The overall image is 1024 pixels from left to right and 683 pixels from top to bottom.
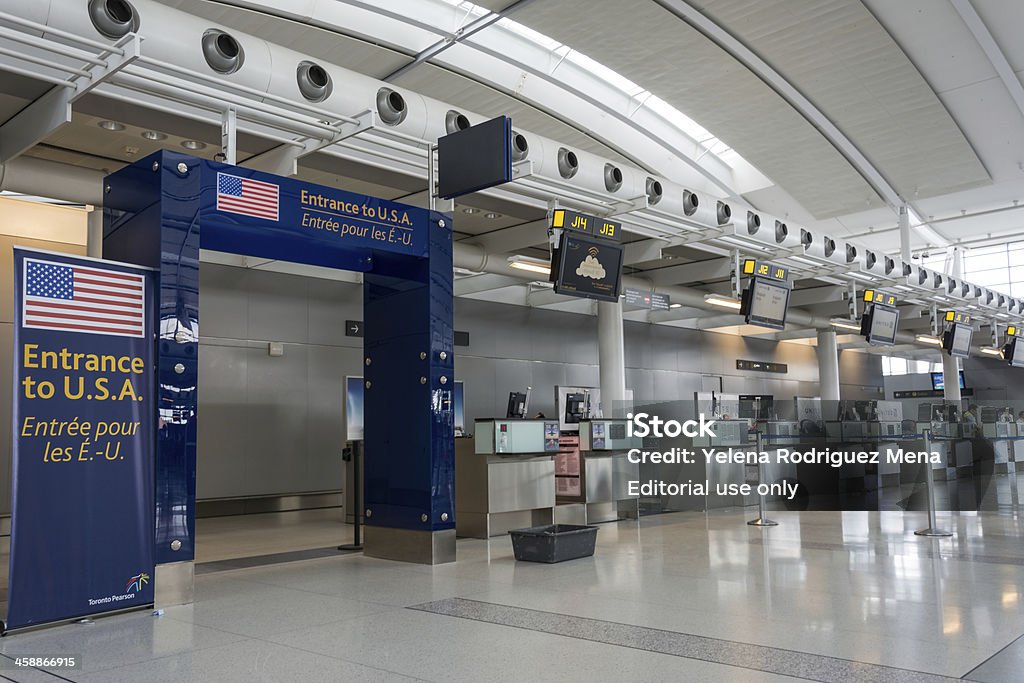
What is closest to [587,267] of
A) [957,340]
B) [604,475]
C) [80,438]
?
[604,475]

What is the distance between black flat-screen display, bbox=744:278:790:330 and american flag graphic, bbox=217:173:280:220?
7.63 meters

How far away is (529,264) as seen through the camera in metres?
12.8

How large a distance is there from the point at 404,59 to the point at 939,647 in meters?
11.2

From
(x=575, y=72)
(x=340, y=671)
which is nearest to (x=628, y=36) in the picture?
(x=575, y=72)

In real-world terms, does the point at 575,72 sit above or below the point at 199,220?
above

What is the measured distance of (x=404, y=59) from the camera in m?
12.8

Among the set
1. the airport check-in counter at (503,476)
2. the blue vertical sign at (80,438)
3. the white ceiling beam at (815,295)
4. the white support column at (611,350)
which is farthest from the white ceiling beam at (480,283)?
the blue vertical sign at (80,438)

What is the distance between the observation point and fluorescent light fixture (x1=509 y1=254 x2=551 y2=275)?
12.6 meters

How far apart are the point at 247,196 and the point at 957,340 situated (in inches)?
661

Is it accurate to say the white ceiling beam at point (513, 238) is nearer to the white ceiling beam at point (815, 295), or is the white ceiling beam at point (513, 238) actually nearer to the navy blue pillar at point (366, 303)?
the navy blue pillar at point (366, 303)

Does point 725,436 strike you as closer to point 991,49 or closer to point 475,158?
point 475,158

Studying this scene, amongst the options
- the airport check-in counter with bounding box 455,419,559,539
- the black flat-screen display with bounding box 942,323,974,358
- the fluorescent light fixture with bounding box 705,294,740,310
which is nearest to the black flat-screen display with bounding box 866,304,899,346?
the fluorescent light fixture with bounding box 705,294,740,310

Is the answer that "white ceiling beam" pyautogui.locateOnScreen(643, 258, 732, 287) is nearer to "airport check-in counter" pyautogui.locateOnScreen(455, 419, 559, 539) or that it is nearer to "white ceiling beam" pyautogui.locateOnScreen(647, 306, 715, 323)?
"white ceiling beam" pyautogui.locateOnScreen(647, 306, 715, 323)

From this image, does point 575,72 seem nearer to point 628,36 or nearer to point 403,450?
point 628,36
